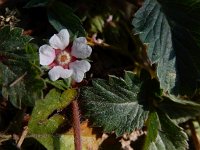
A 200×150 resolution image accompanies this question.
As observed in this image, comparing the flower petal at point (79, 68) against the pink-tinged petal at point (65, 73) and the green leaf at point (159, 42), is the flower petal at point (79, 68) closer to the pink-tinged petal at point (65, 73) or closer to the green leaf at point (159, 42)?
the pink-tinged petal at point (65, 73)

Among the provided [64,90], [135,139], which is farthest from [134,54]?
[64,90]

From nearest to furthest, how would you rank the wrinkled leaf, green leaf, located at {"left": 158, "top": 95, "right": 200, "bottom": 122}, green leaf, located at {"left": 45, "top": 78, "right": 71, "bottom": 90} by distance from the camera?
green leaf, located at {"left": 45, "top": 78, "right": 71, "bottom": 90} → the wrinkled leaf → green leaf, located at {"left": 158, "top": 95, "right": 200, "bottom": 122}

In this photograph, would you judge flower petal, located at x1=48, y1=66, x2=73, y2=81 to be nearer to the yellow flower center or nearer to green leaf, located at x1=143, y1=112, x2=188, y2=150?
the yellow flower center

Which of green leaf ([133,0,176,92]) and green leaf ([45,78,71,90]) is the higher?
green leaf ([133,0,176,92])

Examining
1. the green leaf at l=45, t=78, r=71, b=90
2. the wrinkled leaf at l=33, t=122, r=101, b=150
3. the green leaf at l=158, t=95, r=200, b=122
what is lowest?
the wrinkled leaf at l=33, t=122, r=101, b=150

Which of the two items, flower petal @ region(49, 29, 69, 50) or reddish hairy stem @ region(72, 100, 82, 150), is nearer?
flower petal @ region(49, 29, 69, 50)

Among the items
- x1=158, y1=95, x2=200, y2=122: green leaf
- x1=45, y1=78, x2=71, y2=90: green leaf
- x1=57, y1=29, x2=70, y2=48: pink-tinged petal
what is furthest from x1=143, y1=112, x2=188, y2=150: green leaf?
x1=57, y1=29, x2=70, y2=48: pink-tinged petal
